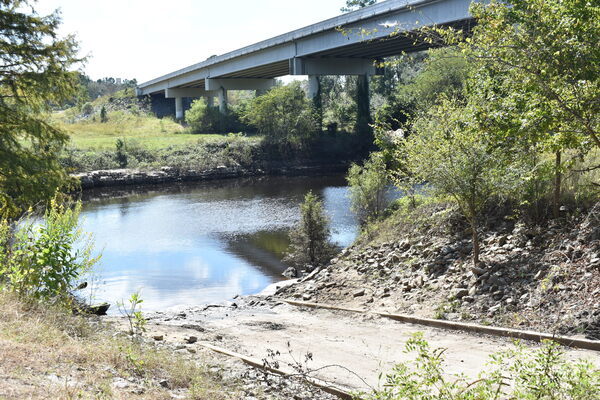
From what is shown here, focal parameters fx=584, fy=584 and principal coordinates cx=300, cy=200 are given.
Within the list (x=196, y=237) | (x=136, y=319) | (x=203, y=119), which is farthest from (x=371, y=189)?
(x=203, y=119)

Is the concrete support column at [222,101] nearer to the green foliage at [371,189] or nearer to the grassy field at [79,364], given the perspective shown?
the green foliage at [371,189]

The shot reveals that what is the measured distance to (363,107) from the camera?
57.2m

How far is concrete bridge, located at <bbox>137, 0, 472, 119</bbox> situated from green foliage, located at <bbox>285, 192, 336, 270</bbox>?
5.16m

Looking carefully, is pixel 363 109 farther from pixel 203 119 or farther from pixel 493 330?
pixel 493 330

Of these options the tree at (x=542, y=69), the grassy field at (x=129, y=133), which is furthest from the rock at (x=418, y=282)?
the grassy field at (x=129, y=133)

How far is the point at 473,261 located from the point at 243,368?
21.5 ft

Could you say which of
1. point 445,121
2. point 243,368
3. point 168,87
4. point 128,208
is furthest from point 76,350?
point 168,87

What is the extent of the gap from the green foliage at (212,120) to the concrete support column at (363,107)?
17695mm

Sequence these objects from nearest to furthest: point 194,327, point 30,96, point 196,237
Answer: point 194,327 → point 30,96 → point 196,237

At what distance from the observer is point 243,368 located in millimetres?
7668

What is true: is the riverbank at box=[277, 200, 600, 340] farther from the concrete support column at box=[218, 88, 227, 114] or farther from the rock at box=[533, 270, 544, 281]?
the concrete support column at box=[218, 88, 227, 114]

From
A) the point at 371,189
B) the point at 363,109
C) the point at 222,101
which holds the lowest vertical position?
the point at 371,189

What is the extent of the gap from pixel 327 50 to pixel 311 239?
3081 cm

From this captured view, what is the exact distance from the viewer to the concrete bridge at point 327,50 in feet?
103
